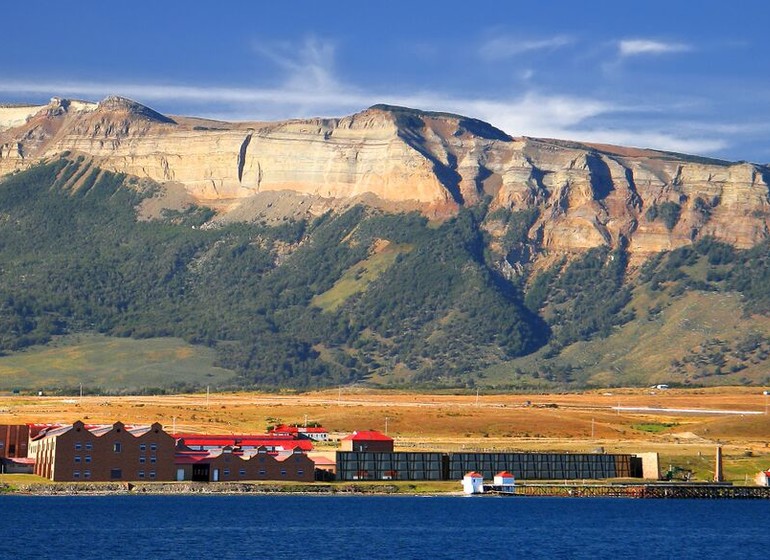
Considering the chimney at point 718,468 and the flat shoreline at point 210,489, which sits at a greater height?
the chimney at point 718,468

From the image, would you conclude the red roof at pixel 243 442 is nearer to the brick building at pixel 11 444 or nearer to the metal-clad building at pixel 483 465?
the metal-clad building at pixel 483 465

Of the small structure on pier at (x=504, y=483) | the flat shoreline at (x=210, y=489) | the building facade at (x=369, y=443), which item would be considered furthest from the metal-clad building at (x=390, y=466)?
the small structure on pier at (x=504, y=483)

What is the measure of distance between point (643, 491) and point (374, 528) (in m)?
44.0

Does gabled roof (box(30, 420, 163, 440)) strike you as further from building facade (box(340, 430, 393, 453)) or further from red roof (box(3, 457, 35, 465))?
building facade (box(340, 430, 393, 453))

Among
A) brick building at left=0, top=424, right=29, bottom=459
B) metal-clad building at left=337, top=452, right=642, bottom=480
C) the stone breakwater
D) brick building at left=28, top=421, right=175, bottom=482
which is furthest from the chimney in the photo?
brick building at left=0, top=424, right=29, bottom=459

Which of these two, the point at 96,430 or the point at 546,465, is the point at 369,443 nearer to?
the point at 546,465

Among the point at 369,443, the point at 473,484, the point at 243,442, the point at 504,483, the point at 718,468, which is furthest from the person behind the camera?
the point at 243,442

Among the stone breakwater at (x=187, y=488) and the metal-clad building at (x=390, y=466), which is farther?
the metal-clad building at (x=390, y=466)

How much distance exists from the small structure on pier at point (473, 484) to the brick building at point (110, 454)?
2815 centimetres

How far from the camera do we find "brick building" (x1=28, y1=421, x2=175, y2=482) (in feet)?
538

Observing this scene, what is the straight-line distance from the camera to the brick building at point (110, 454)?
538 ft

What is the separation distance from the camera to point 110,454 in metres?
165

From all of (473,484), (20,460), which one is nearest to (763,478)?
(473,484)

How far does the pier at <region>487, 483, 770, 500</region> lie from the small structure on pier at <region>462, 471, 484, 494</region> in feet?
8.45
